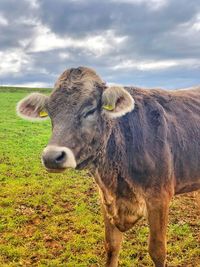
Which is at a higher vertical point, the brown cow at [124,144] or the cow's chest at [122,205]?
the brown cow at [124,144]

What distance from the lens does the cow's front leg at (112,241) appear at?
6.78 m

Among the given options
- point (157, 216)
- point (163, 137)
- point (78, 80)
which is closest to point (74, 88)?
point (78, 80)

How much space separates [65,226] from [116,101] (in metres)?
4.52

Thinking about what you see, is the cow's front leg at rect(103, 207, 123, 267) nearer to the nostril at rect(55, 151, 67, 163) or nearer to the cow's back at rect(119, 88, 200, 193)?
the cow's back at rect(119, 88, 200, 193)

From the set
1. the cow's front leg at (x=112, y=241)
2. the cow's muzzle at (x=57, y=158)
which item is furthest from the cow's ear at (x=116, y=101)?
the cow's front leg at (x=112, y=241)

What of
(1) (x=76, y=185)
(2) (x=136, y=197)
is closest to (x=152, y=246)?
(2) (x=136, y=197)

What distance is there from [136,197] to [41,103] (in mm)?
1806

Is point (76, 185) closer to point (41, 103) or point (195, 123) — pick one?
point (195, 123)

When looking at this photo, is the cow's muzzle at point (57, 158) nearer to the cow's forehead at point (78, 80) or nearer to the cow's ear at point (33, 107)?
the cow's forehead at point (78, 80)

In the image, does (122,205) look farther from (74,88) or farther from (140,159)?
(74,88)

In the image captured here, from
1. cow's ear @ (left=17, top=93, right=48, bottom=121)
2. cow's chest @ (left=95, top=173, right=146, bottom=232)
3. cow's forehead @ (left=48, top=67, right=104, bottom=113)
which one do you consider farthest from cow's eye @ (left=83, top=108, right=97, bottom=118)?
cow's chest @ (left=95, top=173, right=146, bottom=232)

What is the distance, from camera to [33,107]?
602cm

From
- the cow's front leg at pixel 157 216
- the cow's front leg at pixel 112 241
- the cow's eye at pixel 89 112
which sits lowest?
the cow's front leg at pixel 112 241

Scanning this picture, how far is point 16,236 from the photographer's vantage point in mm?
8859
